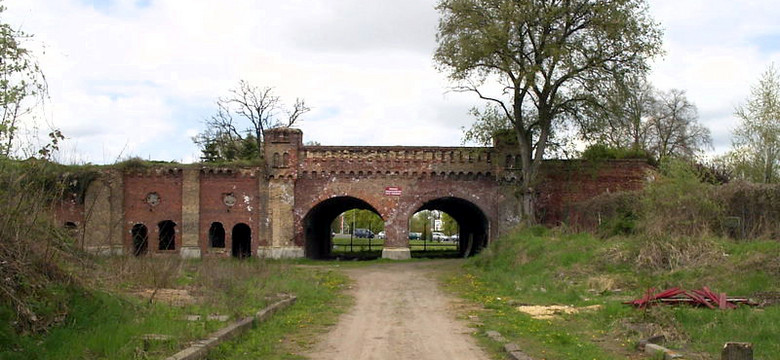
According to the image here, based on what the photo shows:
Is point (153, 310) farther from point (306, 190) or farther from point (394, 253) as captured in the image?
point (394, 253)

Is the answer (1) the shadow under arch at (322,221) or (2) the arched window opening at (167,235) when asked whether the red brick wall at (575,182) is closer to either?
(1) the shadow under arch at (322,221)

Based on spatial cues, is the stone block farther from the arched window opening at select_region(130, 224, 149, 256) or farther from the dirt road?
the arched window opening at select_region(130, 224, 149, 256)

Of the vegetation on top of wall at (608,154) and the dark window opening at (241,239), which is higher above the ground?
the vegetation on top of wall at (608,154)

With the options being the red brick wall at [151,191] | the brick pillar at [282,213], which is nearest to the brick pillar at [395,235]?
the brick pillar at [282,213]

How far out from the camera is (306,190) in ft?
112

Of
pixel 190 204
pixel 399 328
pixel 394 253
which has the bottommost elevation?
pixel 399 328

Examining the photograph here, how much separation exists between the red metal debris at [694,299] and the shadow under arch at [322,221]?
2188cm

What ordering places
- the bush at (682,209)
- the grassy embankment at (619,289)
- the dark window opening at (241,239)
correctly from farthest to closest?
the dark window opening at (241,239) → the bush at (682,209) → the grassy embankment at (619,289)

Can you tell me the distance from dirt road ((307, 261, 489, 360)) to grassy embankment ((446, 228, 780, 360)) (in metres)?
0.75

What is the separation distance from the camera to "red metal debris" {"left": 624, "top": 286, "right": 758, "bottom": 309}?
41.9 ft

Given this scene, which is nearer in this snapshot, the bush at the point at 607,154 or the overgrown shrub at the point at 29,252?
the overgrown shrub at the point at 29,252

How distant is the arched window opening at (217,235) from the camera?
114ft

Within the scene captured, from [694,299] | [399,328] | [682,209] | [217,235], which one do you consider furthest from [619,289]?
[217,235]

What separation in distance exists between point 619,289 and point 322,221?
25.4m
